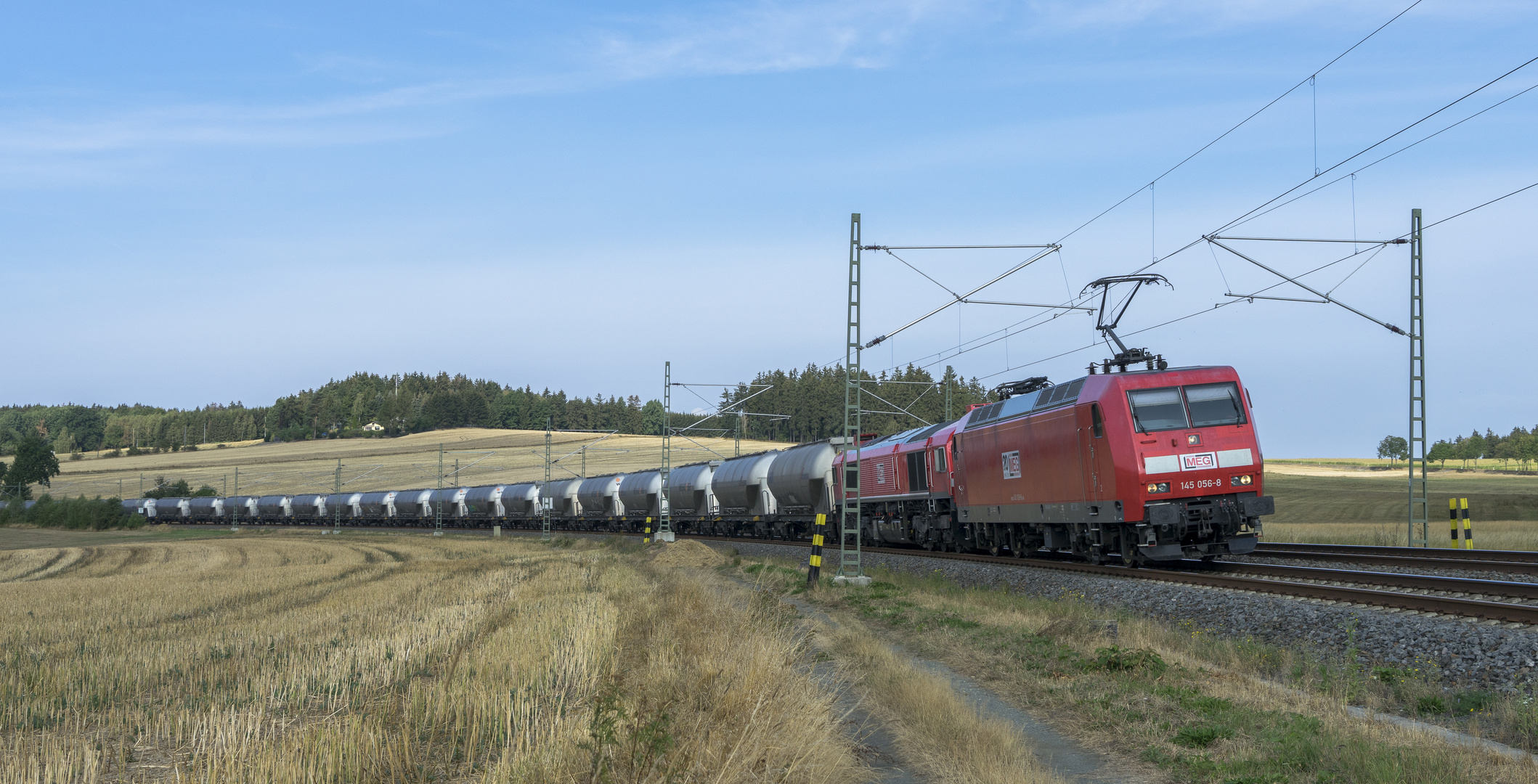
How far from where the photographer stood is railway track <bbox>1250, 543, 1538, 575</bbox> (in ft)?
57.9

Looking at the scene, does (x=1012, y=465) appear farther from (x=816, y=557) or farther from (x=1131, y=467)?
(x=1131, y=467)

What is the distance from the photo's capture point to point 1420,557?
67.0ft

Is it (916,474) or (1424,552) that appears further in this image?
(916,474)

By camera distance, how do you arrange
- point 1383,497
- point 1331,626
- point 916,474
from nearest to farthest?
point 1331,626 → point 916,474 → point 1383,497

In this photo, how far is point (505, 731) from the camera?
26.7 feet

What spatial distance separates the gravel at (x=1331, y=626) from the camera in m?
10.2

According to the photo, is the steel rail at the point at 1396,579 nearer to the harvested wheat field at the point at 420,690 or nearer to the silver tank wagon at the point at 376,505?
the harvested wheat field at the point at 420,690

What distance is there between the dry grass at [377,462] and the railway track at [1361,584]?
80.2 meters

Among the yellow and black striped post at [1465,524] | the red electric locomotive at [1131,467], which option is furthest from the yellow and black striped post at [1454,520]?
the red electric locomotive at [1131,467]

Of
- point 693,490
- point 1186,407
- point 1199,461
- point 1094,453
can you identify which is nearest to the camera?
point 1199,461

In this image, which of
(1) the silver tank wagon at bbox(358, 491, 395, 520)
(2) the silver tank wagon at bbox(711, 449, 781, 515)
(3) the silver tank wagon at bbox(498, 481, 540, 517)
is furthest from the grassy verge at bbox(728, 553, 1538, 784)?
(1) the silver tank wagon at bbox(358, 491, 395, 520)

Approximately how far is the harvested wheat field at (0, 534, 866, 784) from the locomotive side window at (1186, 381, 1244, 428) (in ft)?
27.3

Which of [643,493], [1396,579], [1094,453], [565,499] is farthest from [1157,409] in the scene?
[565,499]

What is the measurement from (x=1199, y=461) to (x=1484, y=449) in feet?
473
